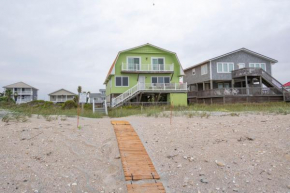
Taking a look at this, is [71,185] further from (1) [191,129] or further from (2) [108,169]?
(1) [191,129]

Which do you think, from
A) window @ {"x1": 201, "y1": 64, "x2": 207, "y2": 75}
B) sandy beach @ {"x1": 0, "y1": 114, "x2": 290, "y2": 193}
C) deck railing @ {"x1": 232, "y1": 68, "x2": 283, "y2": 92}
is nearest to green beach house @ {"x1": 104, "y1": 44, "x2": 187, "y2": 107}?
window @ {"x1": 201, "y1": 64, "x2": 207, "y2": 75}

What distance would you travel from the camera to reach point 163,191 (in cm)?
368

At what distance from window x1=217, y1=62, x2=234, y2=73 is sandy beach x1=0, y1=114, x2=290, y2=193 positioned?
23322 mm

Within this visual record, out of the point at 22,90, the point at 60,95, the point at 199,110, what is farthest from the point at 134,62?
the point at 60,95

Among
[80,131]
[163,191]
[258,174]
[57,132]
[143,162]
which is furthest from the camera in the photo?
[80,131]

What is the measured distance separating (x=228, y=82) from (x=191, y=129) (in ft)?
88.9

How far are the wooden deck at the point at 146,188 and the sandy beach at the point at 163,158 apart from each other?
0.14m

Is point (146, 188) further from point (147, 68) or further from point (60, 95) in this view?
point (60, 95)

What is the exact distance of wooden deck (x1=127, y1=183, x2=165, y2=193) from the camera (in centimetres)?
368

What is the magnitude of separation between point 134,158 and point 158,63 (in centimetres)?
2262

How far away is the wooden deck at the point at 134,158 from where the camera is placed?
4.25 m

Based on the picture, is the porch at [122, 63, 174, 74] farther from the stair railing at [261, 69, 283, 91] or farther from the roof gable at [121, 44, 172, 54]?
the stair railing at [261, 69, 283, 91]

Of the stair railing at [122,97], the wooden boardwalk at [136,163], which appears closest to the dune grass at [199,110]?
the wooden boardwalk at [136,163]

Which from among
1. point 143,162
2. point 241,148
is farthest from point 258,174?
point 143,162
